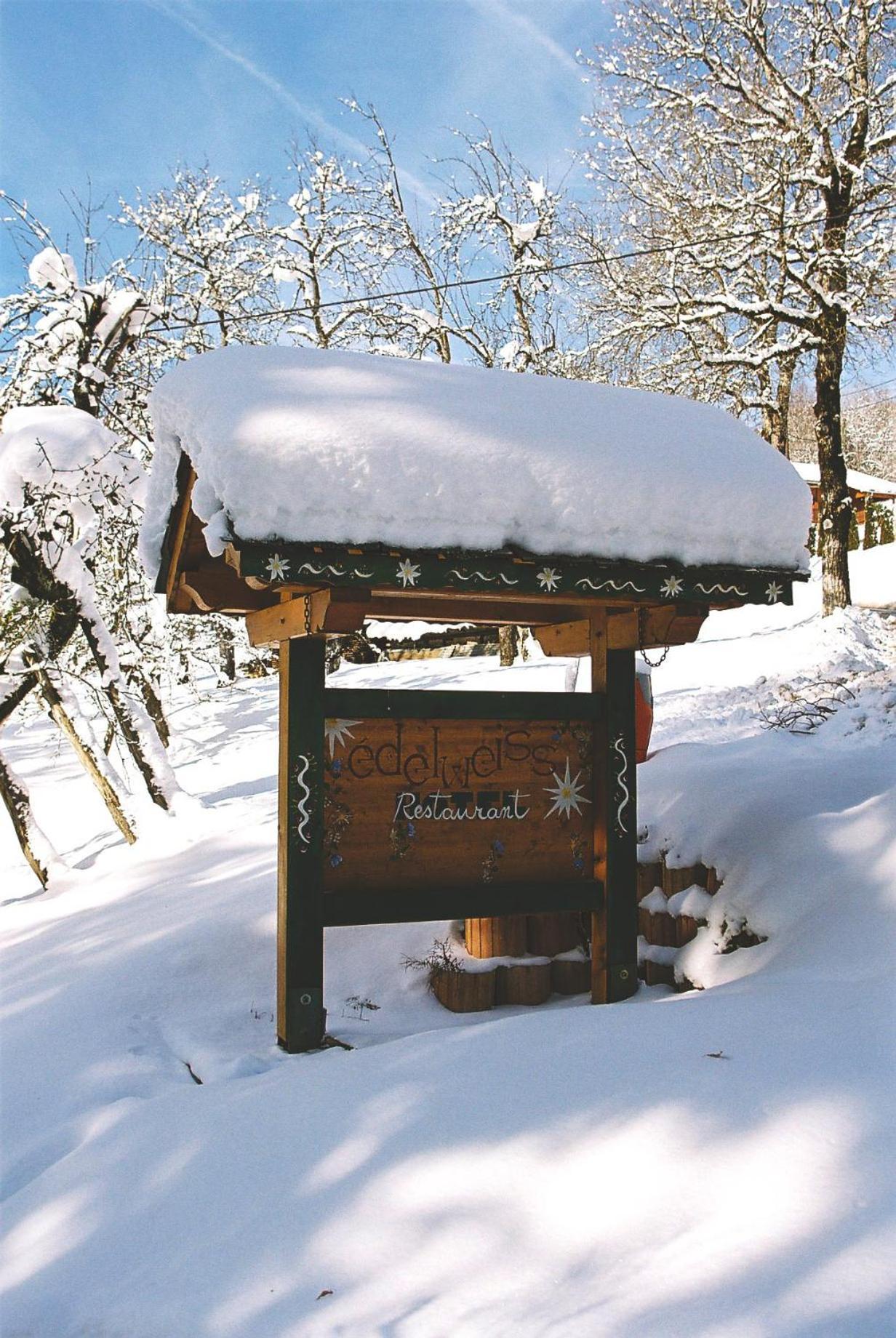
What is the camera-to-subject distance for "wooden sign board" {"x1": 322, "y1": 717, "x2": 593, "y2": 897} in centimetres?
440

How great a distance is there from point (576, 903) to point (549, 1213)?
2353 millimetres

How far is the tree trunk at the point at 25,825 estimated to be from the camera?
9109mm

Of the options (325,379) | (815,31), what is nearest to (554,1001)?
(325,379)

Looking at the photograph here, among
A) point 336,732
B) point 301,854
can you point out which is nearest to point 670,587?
point 336,732

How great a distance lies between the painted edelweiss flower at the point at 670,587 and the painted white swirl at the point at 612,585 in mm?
80

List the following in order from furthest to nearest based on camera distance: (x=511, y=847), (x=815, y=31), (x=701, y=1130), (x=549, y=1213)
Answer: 1. (x=815, y=31)
2. (x=511, y=847)
3. (x=701, y=1130)
4. (x=549, y=1213)

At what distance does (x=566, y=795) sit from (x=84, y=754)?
20.5 feet

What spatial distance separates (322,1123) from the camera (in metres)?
2.99

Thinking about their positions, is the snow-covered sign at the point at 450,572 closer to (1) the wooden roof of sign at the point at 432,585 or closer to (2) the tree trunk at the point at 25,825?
(1) the wooden roof of sign at the point at 432,585

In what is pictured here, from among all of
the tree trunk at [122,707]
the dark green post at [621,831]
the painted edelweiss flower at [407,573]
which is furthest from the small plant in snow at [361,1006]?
the tree trunk at [122,707]

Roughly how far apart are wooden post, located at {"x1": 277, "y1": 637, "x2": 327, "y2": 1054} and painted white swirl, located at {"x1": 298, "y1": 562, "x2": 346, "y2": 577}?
2.25 ft

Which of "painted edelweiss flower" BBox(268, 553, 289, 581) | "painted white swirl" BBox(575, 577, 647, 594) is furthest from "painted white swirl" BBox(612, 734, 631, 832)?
"painted edelweiss flower" BBox(268, 553, 289, 581)

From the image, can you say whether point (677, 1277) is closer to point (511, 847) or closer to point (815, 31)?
point (511, 847)

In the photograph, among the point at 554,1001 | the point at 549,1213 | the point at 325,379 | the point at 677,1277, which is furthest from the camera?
the point at 554,1001
